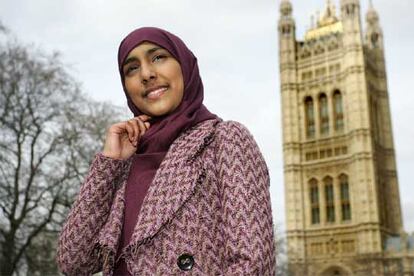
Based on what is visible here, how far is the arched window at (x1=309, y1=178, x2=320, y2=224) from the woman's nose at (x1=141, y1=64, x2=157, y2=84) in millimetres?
44131

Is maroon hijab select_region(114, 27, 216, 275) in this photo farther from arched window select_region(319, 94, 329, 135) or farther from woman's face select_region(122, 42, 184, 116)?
arched window select_region(319, 94, 329, 135)

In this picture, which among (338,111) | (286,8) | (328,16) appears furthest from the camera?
(328,16)

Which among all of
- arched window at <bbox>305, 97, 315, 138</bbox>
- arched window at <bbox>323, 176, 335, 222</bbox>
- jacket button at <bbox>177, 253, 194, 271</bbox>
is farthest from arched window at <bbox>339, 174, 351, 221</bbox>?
jacket button at <bbox>177, 253, 194, 271</bbox>

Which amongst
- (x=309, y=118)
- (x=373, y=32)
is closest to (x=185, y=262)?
(x=309, y=118)

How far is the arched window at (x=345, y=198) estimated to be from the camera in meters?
44.2

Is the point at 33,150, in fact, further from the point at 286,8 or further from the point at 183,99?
the point at 286,8

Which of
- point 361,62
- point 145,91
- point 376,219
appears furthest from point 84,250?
point 361,62

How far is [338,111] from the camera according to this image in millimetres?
47062

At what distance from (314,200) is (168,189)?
44.9m

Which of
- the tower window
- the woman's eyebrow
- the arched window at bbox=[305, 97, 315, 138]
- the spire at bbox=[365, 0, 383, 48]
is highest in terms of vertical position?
the spire at bbox=[365, 0, 383, 48]

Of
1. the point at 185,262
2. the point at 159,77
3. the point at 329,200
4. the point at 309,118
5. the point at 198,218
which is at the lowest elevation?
the point at 185,262

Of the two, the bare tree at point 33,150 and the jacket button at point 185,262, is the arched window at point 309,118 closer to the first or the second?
the bare tree at point 33,150

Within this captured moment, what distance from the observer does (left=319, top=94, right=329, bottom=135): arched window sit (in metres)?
47.1

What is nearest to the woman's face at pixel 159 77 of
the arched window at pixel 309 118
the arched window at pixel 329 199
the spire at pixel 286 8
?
the arched window at pixel 329 199
